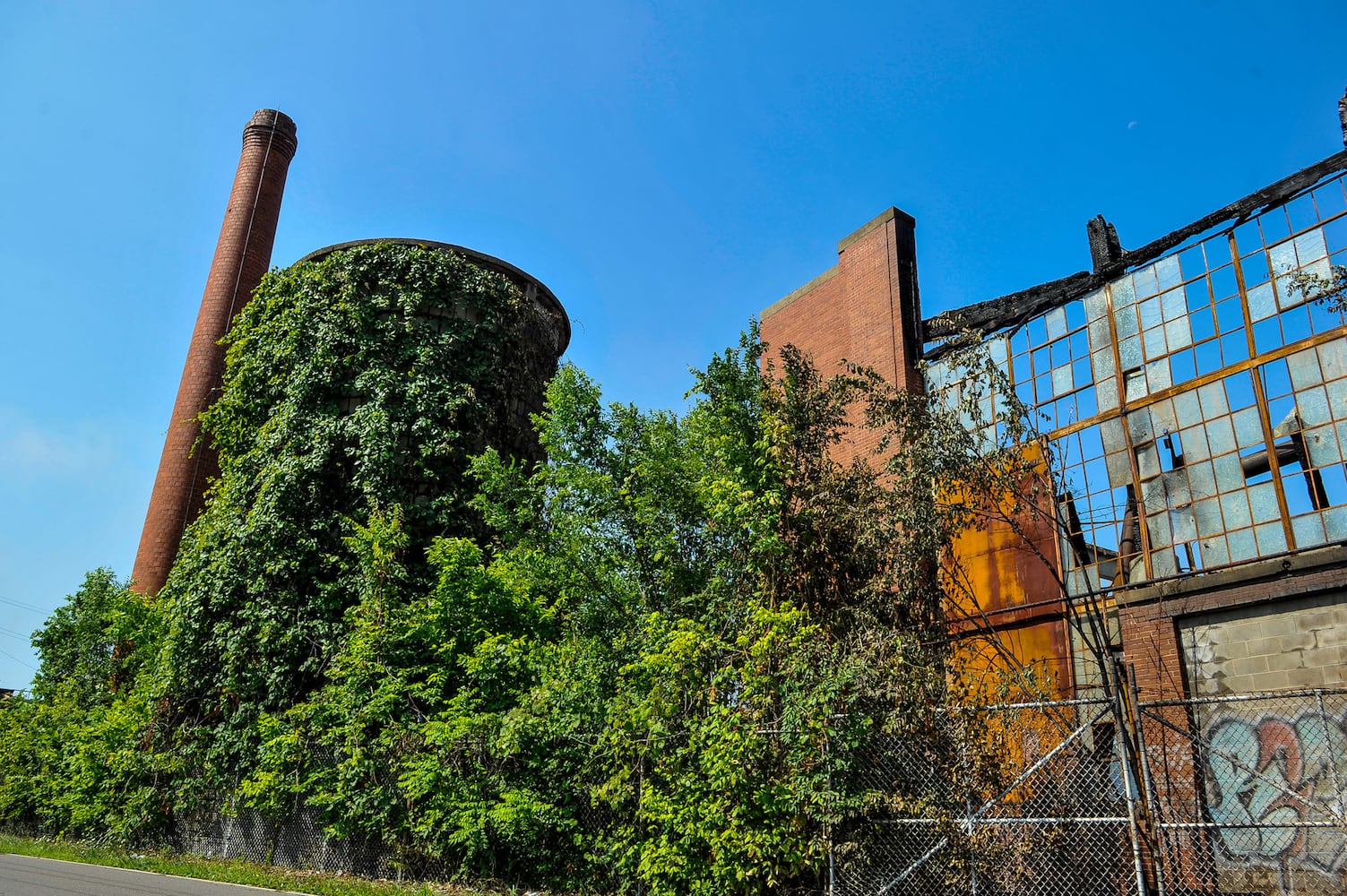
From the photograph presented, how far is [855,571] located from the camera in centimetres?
1201

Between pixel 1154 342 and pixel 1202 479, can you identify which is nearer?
pixel 1202 479

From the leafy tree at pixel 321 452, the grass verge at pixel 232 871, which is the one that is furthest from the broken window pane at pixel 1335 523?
the leafy tree at pixel 321 452

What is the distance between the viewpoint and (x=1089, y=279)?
578 inches

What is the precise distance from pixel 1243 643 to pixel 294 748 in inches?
532

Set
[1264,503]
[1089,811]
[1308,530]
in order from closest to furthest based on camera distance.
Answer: [1089,811] < [1308,530] < [1264,503]

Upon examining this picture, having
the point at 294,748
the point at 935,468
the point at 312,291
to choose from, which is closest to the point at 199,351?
the point at 312,291

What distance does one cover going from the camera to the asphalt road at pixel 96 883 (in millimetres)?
10147

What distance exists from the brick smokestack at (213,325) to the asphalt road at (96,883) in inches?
403

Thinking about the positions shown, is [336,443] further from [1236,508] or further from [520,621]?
[1236,508]

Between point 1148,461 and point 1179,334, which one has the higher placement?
point 1179,334

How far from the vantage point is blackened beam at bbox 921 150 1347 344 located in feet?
39.5

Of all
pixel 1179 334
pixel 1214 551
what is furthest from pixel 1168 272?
pixel 1214 551

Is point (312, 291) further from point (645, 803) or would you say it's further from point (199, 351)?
Result: point (645, 803)

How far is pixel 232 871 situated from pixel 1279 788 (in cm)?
1364
